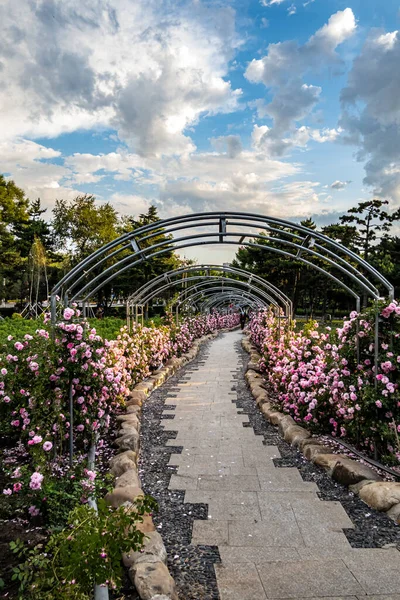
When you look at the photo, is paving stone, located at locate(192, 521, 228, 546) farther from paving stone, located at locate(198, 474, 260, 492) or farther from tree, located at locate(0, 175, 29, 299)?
tree, located at locate(0, 175, 29, 299)

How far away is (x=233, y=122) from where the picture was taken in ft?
19.7

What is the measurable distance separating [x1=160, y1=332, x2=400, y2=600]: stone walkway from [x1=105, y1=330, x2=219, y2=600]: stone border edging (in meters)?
0.32

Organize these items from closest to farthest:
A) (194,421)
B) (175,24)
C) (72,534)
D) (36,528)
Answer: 1. (72,534)
2. (36,528)
3. (175,24)
4. (194,421)

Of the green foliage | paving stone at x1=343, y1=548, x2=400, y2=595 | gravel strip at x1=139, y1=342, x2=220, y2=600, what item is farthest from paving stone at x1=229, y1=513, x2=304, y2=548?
the green foliage

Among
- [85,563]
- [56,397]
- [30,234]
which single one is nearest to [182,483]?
[56,397]

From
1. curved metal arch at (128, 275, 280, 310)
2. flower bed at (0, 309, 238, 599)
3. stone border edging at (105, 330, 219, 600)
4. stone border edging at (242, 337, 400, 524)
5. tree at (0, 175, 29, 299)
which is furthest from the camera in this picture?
tree at (0, 175, 29, 299)

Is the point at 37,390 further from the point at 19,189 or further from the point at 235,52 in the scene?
the point at 19,189

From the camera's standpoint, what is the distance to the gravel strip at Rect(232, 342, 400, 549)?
270 cm

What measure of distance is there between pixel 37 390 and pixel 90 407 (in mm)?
546

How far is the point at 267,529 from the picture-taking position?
2.85 metres

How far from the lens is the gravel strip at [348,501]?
2.70 meters

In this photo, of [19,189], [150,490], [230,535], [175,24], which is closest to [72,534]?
[230,535]

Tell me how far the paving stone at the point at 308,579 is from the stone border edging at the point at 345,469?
815mm

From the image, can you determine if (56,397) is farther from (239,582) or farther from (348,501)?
(348,501)
